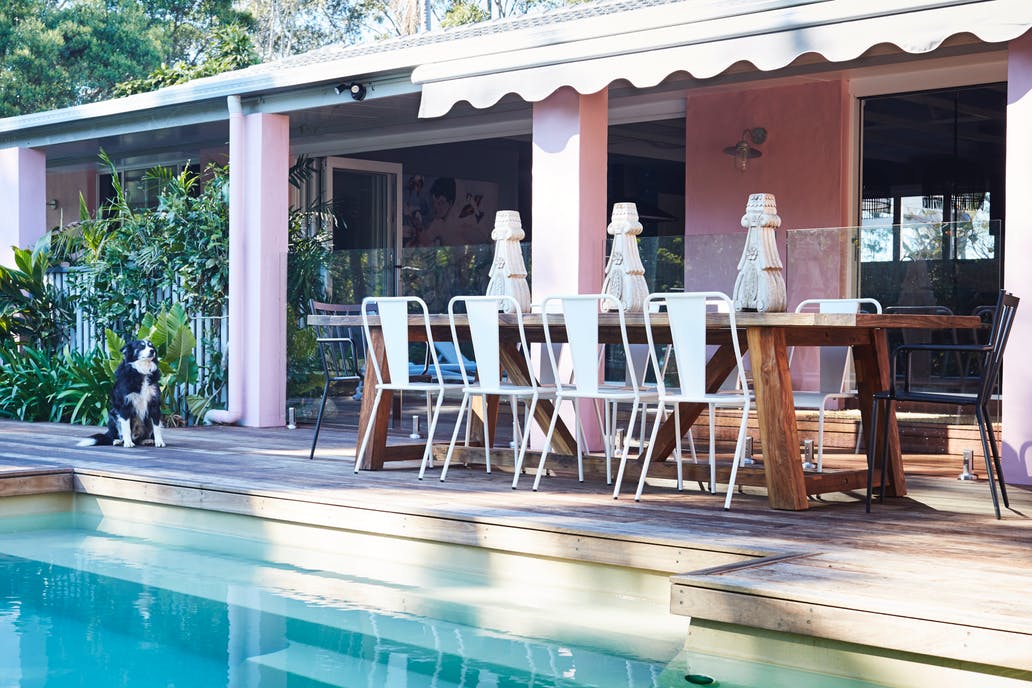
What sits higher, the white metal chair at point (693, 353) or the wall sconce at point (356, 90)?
the wall sconce at point (356, 90)

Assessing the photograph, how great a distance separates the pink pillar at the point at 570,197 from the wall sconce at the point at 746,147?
91.1 inches

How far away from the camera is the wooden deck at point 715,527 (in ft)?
11.7

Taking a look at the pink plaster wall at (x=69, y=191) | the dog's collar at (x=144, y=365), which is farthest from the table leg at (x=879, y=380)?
the pink plaster wall at (x=69, y=191)

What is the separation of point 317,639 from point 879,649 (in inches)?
77.3

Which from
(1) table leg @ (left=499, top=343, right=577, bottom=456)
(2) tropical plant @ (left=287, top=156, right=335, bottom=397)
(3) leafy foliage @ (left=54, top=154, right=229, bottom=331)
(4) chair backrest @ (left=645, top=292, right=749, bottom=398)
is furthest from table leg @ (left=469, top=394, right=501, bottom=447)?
(3) leafy foliage @ (left=54, top=154, right=229, bottom=331)

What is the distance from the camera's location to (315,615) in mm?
4738

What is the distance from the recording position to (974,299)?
718cm

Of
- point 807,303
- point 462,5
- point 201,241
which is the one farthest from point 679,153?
point 462,5

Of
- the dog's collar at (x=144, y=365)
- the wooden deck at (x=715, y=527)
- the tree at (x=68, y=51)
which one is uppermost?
the tree at (x=68, y=51)

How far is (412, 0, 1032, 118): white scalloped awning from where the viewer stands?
630 centimetres

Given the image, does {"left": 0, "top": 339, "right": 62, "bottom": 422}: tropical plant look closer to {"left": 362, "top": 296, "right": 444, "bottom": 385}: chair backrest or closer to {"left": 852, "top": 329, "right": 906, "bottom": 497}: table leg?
{"left": 362, "top": 296, "right": 444, "bottom": 385}: chair backrest

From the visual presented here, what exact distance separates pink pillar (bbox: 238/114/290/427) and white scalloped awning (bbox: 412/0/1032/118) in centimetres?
216

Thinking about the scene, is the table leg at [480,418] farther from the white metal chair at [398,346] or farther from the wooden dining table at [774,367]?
the white metal chair at [398,346]

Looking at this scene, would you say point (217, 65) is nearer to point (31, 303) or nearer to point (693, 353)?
point (31, 303)
